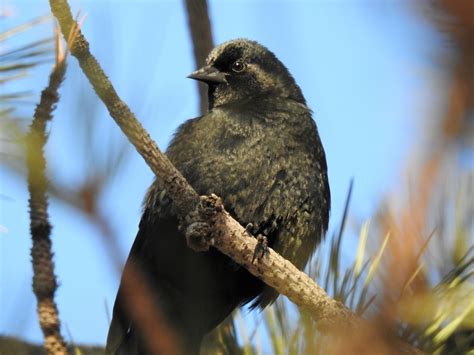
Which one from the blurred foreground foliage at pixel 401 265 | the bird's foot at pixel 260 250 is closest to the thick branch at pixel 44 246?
the blurred foreground foliage at pixel 401 265

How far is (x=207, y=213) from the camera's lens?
2.02 m

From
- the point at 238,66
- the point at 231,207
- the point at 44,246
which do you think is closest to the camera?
the point at 44,246

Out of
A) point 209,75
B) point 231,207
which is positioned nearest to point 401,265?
point 231,207

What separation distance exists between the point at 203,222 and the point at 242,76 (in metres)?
1.61

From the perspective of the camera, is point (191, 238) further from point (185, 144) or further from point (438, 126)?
point (438, 126)

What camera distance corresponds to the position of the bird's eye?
357 centimetres

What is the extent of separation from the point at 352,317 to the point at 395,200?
48 cm

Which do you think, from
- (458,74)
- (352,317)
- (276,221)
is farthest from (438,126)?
(276,221)

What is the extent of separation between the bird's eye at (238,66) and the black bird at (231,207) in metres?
0.36

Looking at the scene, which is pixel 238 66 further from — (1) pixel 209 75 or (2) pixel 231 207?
(2) pixel 231 207

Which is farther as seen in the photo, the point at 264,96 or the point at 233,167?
the point at 264,96

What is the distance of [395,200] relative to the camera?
1022mm

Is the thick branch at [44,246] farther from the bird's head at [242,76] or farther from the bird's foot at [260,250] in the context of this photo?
the bird's head at [242,76]

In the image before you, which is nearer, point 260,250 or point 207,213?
point 207,213
